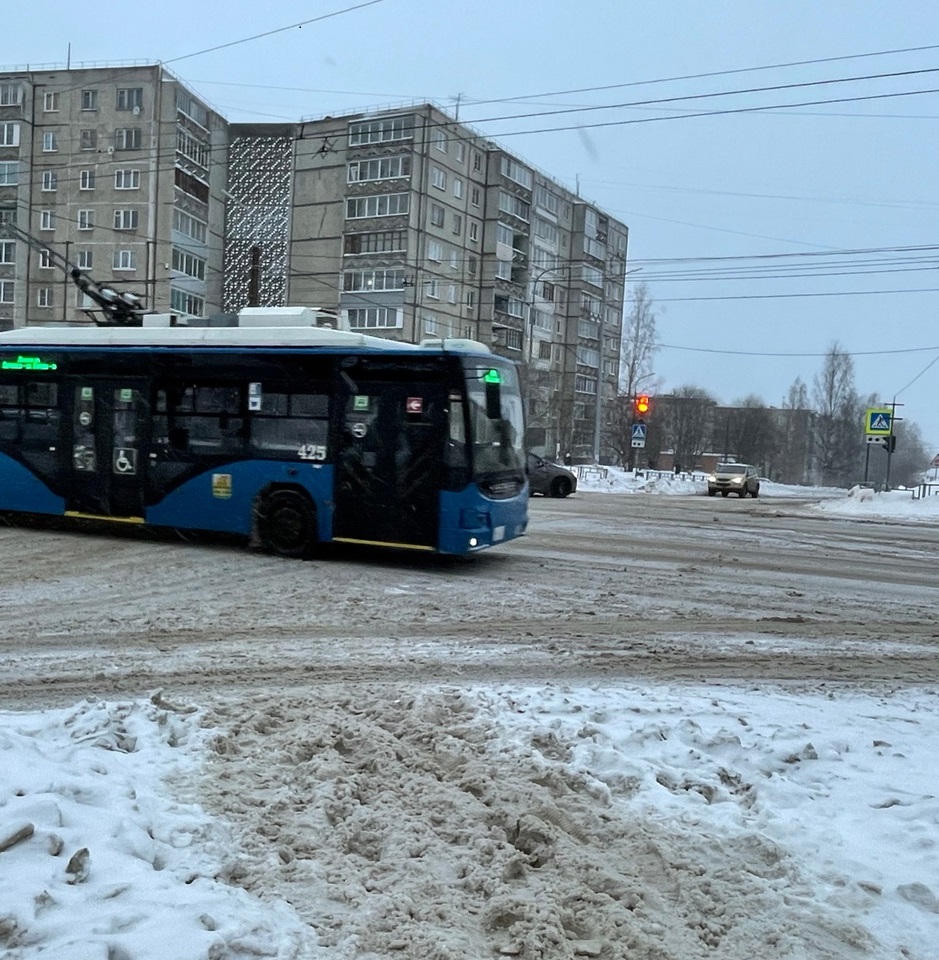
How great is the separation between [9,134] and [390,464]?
180ft

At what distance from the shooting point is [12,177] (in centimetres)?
5634

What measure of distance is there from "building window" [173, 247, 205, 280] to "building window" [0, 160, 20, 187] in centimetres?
1096

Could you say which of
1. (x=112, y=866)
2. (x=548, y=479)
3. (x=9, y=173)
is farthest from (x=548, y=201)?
(x=112, y=866)

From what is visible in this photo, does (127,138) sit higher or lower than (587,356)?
higher

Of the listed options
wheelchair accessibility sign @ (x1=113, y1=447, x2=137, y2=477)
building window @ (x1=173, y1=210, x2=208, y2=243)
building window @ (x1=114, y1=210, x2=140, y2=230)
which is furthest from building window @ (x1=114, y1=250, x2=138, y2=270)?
wheelchair accessibility sign @ (x1=113, y1=447, x2=137, y2=477)

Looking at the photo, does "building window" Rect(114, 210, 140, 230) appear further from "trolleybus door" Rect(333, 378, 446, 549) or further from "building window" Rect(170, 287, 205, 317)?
"trolleybus door" Rect(333, 378, 446, 549)

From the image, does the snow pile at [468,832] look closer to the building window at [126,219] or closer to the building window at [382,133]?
the building window at [126,219]

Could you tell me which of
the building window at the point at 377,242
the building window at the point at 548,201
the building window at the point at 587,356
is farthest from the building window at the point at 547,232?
the building window at the point at 377,242

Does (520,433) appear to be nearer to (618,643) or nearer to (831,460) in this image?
(618,643)

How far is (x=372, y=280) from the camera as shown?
5638 cm

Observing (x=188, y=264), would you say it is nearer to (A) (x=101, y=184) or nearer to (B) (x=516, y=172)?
(A) (x=101, y=184)

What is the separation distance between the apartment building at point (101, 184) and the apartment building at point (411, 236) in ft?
17.3

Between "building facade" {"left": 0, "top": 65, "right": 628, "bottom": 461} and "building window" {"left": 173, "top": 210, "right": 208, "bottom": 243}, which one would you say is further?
"building window" {"left": 173, "top": 210, "right": 208, "bottom": 243}

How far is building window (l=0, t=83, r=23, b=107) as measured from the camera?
5578 centimetres
